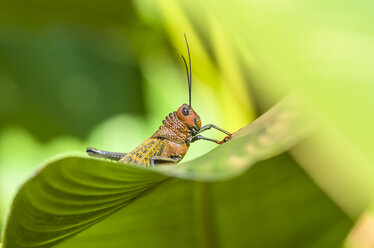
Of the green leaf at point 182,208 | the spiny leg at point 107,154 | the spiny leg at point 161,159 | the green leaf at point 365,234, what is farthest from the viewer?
the spiny leg at point 107,154

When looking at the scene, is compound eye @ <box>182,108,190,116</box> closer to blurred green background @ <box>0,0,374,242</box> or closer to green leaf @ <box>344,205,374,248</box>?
blurred green background @ <box>0,0,374,242</box>

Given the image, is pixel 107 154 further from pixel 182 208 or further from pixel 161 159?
pixel 182 208

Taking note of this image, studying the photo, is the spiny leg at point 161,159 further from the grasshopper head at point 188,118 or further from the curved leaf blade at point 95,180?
the curved leaf blade at point 95,180

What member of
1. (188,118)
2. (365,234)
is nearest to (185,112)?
(188,118)

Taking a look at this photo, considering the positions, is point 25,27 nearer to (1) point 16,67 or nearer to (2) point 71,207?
(1) point 16,67

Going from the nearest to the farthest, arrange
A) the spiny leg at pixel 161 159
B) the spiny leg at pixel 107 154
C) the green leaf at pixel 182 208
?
the green leaf at pixel 182 208, the spiny leg at pixel 161 159, the spiny leg at pixel 107 154

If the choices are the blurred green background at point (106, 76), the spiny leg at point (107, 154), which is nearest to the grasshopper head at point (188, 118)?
the blurred green background at point (106, 76)

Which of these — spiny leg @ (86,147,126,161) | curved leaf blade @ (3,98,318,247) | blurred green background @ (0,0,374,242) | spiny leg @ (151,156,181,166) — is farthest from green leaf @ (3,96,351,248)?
spiny leg @ (86,147,126,161)

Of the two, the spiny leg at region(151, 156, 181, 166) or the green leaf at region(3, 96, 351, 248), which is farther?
the spiny leg at region(151, 156, 181, 166)
